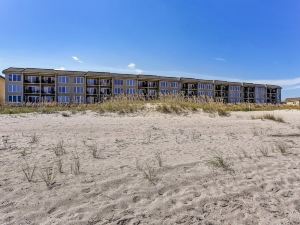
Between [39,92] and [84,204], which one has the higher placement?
[39,92]

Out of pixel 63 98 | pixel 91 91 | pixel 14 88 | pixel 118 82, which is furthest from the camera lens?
pixel 118 82

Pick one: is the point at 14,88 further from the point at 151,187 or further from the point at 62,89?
the point at 151,187

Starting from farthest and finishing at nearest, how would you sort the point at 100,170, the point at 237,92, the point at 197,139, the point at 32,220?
the point at 237,92 → the point at 197,139 → the point at 100,170 → the point at 32,220

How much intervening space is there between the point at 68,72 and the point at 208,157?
57.7m

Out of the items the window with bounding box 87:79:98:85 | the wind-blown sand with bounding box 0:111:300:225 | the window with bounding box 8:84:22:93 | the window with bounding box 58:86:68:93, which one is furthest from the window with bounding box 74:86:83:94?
the wind-blown sand with bounding box 0:111:300:225

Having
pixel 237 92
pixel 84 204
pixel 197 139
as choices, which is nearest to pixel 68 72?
pixel 237 92

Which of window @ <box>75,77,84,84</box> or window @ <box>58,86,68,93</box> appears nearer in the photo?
window @ <box>58,86,68,93</box>

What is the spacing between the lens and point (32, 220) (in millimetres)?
2920

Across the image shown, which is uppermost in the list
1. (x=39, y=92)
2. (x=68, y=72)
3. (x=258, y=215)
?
(x=68, y=72)

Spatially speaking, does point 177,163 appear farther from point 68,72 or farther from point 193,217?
point 68,72

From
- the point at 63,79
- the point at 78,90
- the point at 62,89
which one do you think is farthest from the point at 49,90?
the point at 78,90

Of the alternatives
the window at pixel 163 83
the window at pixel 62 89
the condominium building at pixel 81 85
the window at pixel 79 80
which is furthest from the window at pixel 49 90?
the window at pixel 163 83

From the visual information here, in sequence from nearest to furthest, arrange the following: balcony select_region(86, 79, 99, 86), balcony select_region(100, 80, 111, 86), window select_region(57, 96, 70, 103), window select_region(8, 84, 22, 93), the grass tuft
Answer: the grass tuft
window select_region(8, 84, 22, 93)
window select_region(57, 96, 70, 103)
balcony select_region(86, 79, 99, 86)
balcony select_region(100, 80, 111, 86)

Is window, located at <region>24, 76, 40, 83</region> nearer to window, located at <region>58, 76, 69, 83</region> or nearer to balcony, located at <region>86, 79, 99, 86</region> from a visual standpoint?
window, located at <region>58, 76, 69, 83</region>
